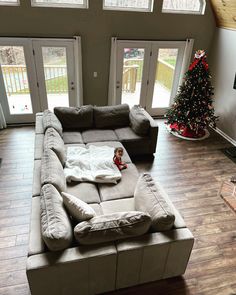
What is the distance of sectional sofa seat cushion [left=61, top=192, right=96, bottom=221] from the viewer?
221cm

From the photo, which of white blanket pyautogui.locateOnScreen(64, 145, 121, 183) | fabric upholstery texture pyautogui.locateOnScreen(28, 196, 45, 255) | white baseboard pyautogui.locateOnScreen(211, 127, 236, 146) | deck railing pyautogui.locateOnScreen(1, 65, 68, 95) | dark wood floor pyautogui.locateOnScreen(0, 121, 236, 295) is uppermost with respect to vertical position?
deck railing pyautogui.locateOnScreen(1, 65, 68, 95)

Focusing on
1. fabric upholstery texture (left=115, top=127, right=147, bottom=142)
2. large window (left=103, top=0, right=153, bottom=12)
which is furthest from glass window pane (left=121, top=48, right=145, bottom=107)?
fabric upholstery texture (left=115, top=127, right=147, bottom=142)

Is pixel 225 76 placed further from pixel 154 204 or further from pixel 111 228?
pixel 111 228

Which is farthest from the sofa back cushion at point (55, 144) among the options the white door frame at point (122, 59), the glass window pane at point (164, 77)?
the glass window pane at point (164, 77)

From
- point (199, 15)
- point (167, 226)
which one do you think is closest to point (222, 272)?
point (167, 226)

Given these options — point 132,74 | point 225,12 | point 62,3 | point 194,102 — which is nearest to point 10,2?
point 62,3

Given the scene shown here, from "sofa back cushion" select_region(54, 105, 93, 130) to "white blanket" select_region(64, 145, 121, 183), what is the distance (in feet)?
2.72

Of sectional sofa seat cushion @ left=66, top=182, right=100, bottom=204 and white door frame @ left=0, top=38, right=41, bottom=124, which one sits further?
white door frame @ left=0, top=38, right=41, bottom=124

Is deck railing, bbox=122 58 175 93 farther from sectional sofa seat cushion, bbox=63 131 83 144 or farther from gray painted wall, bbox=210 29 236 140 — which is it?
sectional sofa seat cushion, bbox=63 131 83 144

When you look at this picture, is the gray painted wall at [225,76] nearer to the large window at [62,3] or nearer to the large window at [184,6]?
the large window at [184,6]

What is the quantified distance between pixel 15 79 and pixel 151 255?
191 inches

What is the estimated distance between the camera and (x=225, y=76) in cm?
560

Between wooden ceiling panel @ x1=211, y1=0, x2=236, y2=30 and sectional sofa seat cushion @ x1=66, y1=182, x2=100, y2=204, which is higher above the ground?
wooden ceiling panel @ x1=211, y1=0, x2=236, y2=30

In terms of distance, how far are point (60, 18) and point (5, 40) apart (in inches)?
48.5
